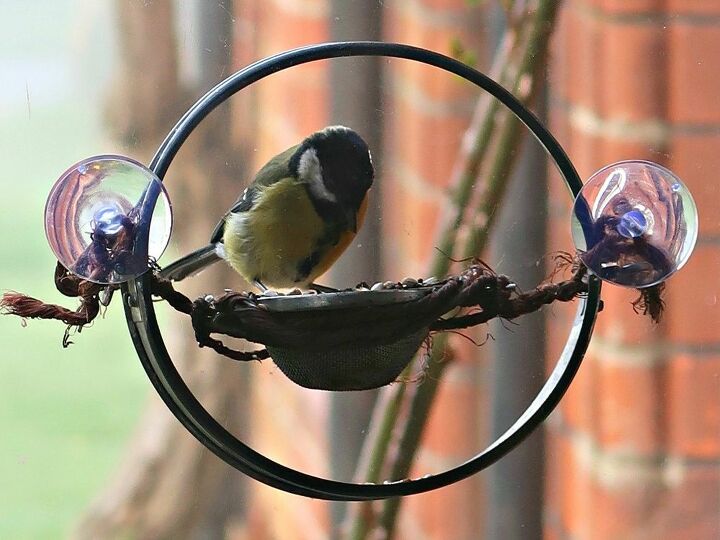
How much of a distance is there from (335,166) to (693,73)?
31cm

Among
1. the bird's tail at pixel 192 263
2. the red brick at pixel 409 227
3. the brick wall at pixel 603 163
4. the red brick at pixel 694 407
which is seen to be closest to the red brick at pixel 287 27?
the brick wall at pixel 603 163

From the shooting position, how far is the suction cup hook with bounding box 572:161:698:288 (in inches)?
15.2

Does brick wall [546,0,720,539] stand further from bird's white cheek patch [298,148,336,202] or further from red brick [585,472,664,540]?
bird's white cheek patch [298,148,336,202]

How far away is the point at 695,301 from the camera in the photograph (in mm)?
654

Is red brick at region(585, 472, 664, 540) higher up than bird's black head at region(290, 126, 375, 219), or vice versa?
bird's black head at region(290, 126, 375, 219)

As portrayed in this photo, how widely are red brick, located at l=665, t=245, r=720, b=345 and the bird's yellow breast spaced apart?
0.99ft

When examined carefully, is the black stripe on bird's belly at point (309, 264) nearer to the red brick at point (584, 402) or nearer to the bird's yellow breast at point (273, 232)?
the bird's yellow breast at point (273, 232)

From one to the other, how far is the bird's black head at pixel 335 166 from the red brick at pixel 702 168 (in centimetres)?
28

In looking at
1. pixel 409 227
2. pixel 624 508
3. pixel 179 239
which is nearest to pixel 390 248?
pixel 409 227

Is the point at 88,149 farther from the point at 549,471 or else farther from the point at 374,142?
the point at 549,471

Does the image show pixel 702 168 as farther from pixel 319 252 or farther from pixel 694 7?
pixel 319 252

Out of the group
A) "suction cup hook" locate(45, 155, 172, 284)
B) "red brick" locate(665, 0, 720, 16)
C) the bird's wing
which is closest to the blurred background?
"red brick" locate(665, 0, 720, 16)

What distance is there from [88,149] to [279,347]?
0.96ft

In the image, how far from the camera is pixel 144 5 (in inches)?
24.0
